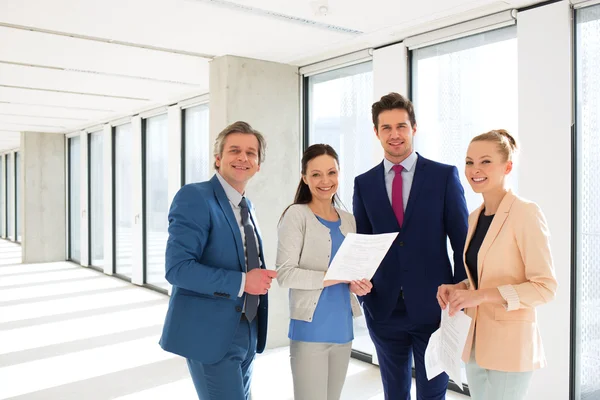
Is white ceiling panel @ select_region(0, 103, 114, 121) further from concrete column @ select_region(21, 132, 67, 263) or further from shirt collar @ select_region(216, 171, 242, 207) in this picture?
shirt collar @ select_region(216, 171, 242, 207)

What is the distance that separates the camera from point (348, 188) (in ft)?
16.5

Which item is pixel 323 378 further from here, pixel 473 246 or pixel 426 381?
pixel 473 246

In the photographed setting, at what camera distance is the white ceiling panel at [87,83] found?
5715mm

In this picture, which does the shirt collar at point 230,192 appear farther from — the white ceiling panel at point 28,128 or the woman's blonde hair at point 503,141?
the white ceiling panel at point 28,128

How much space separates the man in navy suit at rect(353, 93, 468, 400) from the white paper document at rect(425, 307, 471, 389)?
0.17 m

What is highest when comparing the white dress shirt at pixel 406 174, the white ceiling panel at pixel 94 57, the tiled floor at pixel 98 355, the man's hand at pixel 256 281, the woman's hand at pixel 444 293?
the white ceiling panel at pixel 94 57

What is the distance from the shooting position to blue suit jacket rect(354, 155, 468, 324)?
7.48ft

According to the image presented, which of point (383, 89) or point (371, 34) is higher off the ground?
point (371, 34)

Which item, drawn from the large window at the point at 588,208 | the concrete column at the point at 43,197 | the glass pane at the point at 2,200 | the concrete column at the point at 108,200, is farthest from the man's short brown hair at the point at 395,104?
the glass pane at the point at 2,200

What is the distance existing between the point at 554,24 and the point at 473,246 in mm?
2067

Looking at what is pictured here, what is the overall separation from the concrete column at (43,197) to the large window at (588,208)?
10840 millimetres

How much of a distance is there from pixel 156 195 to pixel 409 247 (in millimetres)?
6639

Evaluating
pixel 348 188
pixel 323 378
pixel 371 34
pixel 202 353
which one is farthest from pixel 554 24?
pixel 202 353

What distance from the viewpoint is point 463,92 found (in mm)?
4020
